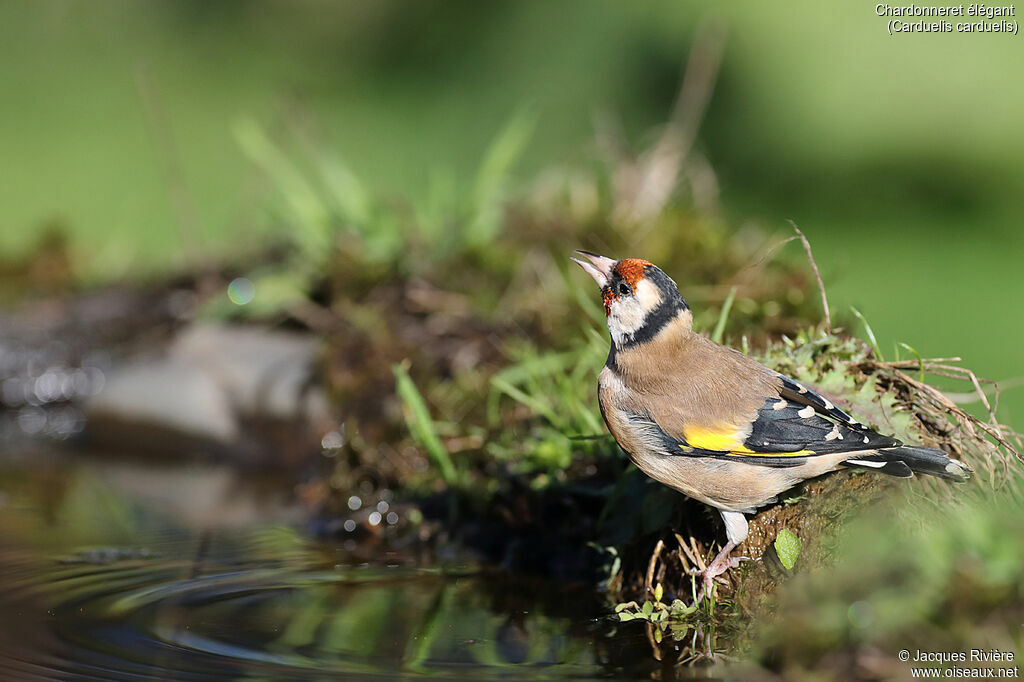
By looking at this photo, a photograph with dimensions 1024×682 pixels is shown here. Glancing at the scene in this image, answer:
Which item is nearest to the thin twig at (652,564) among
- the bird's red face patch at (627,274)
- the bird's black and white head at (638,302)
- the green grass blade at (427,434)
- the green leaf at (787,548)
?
the green leaf at (787,548)

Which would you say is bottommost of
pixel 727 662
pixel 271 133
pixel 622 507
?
pixel 727 662

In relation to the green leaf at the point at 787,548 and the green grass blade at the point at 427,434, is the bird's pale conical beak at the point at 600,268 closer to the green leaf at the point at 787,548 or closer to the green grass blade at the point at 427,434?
the green leaf at the point at 787,548

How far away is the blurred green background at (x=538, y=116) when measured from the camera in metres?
8.19

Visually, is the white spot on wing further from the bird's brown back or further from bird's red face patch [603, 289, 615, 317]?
bird's red face patch [603, 289, 615, 317]

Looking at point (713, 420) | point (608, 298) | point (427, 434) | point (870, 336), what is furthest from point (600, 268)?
point (427, 434)

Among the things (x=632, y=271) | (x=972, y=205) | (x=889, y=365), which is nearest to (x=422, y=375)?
(x=632, y=271)

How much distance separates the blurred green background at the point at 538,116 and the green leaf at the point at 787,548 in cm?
165

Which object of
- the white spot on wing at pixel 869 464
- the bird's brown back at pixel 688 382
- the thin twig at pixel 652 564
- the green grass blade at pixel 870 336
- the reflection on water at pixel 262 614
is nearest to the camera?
the white spot on wing at pixel 869 464

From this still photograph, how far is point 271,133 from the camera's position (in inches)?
307

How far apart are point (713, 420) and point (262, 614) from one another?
149cm

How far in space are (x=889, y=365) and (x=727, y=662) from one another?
1.00 meters

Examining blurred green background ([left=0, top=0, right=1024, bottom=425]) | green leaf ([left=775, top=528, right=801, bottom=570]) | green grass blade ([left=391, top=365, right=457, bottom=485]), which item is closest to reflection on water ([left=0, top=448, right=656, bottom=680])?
green leaf ([left=775, top=528, right=801, bottom=570])

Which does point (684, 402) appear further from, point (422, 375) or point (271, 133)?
point (271, 133)

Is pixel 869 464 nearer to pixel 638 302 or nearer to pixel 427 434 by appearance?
pixel 638 302
